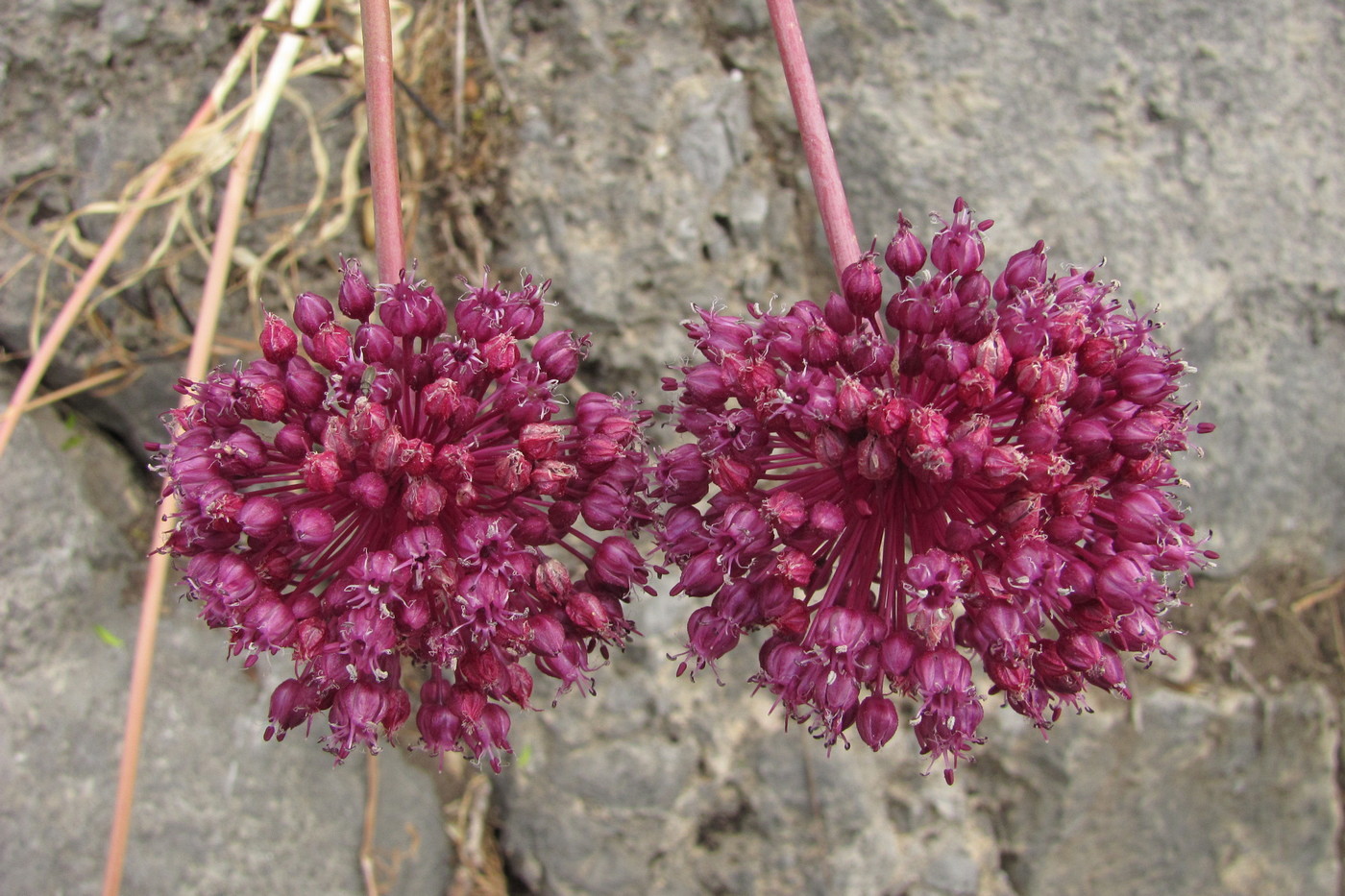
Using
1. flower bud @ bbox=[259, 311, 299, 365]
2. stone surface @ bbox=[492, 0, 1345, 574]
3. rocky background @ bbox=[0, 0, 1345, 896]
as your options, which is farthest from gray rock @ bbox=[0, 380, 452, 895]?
stone surface @ bbox=[492, 0, 1345, 574]

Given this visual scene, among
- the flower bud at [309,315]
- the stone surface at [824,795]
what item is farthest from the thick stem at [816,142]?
the stone surface at [824,795]

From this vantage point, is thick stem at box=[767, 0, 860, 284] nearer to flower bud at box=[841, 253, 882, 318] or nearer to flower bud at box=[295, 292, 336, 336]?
flower bud at box=[841, 253, 882, 318]

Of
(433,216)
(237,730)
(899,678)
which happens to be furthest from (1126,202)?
(237,730)

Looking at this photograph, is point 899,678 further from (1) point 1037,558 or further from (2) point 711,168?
(2) point 711,168

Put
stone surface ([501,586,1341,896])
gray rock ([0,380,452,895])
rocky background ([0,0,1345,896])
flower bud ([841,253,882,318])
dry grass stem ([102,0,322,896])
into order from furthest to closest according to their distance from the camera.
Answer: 1. stone surface ([501,586,1341,896])
2. rocky background ([0,0,1345,896])
3. gray rock ([0,380,452,895])
4. dry grass stem ([102,0,322,896])
5. flower bud ([841,253,882,318])

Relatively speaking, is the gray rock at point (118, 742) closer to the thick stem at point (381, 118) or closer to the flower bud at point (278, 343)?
the flower bud at point (278, 343)

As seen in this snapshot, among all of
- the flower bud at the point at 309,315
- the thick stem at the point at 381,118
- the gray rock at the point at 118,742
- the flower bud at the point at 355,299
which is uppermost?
the thick stem at the point at 381,118

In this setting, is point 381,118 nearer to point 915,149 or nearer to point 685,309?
point 685,309
